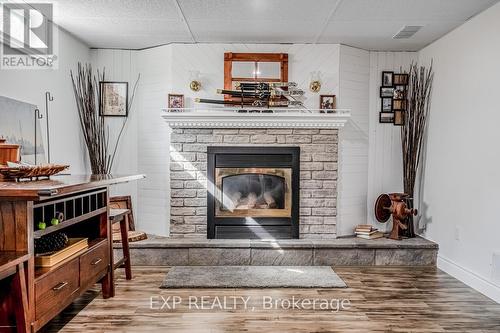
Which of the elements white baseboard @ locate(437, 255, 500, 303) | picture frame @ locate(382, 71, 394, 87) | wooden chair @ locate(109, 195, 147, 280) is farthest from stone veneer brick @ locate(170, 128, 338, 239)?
white baseboard @ locate(437, 255, 500, 303)

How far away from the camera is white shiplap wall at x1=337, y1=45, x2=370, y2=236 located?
4574 millimetres

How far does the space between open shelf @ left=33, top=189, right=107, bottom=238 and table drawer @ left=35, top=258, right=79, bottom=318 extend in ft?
0.82

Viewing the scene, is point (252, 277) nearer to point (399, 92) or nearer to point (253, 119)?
point (253, 119)

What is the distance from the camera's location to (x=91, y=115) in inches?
177

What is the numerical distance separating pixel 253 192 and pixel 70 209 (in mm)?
2269

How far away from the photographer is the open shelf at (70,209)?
2.30 metres

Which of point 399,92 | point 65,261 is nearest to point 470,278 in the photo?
point 399,92

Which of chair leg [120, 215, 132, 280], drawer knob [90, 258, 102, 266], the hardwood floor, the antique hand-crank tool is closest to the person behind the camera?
the hardwood floor

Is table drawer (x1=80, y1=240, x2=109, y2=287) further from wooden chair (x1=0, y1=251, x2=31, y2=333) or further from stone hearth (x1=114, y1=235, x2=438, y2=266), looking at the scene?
stone hearth (x1=114, y1=235, x2=438, y2=266)

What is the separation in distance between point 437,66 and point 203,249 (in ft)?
10.4

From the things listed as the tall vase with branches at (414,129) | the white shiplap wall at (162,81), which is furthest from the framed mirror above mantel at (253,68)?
the tall vase with branches at (414,129)

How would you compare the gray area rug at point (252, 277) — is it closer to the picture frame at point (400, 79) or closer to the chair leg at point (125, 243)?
the chair leg at point (125, 243)

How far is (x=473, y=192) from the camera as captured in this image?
3.59 metres

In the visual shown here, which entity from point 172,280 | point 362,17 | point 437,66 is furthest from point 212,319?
point 437,66
